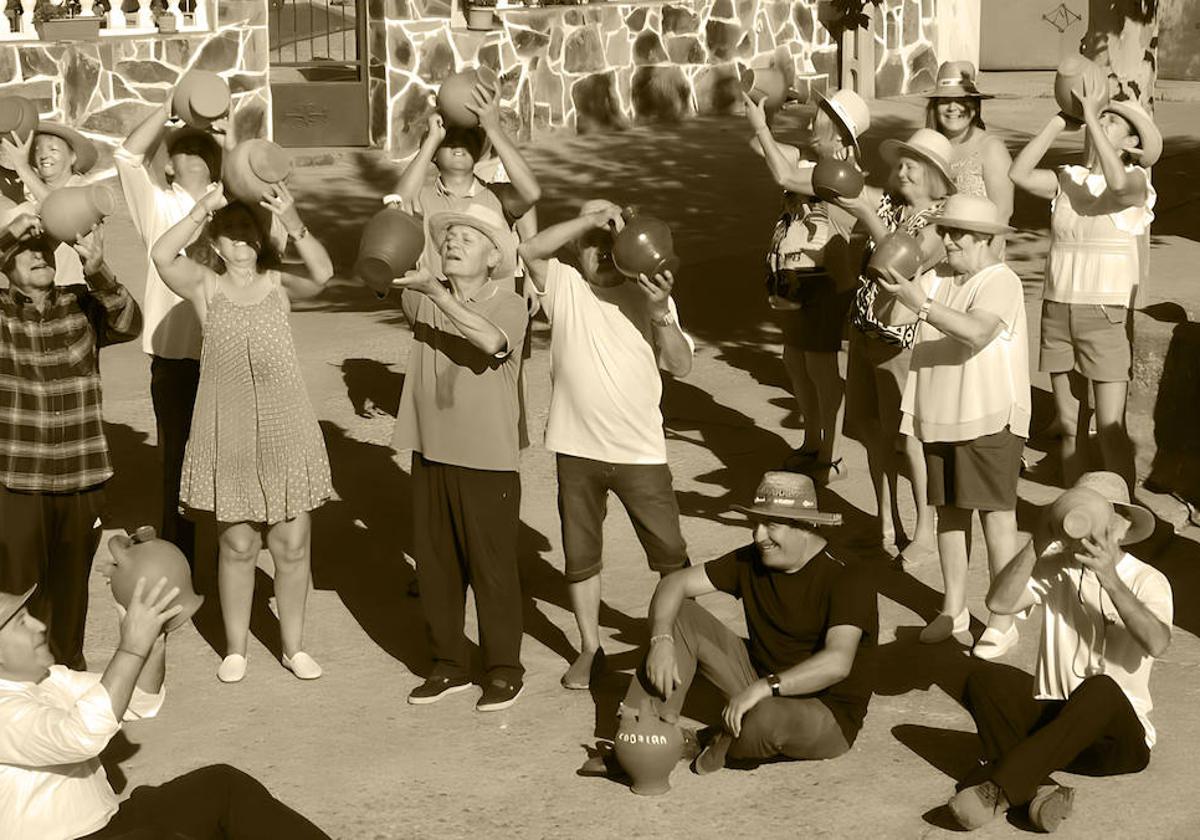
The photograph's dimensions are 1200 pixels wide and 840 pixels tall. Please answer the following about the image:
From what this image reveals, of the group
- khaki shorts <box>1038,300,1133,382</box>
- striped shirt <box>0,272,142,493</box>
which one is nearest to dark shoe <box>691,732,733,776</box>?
striped shirt <box>0,272,142,493</box>

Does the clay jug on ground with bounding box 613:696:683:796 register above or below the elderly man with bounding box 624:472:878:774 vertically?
below

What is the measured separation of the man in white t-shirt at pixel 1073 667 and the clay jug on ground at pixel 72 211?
3.20 m

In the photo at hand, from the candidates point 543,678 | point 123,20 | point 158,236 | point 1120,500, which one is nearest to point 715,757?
point 543,678

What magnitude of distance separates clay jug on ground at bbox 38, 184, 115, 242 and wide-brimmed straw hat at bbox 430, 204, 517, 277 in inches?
44.7

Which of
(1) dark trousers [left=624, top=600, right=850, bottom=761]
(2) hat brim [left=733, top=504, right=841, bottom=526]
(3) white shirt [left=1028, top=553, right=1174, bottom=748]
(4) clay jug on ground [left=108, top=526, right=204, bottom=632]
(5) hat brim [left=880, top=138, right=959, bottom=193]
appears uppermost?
(5) hat brim [left=880, top=138, right=959, bottom=193]

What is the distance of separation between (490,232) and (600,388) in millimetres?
658

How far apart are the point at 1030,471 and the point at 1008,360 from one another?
87.7 inches

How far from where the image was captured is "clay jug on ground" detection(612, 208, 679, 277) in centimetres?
665

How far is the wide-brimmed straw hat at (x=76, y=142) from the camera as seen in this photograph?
770 centimetres

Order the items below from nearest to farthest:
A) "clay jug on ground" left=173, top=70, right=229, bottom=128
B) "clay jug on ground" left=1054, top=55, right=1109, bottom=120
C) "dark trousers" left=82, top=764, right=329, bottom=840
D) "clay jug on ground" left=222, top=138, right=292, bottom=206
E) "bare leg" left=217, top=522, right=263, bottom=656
Answer: "dark trousers" left=82, top=764, right=329, bottom=840 < "clay jug on ground" left=222, top=138, right=292, bottom=206 < "bare leg" left=217, top=522, right=263, bottom=656 < "clay jug on ground" left=173, top=70, right=229, bottom=128 < "clay jug on ground" left=1054, top=55, right=1109, bottom=120

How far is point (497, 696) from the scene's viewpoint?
698cm

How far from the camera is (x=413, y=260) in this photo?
6.79 meters

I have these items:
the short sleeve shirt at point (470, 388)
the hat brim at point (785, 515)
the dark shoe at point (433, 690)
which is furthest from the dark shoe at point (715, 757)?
the short sleeve shirt at point (470, 388)

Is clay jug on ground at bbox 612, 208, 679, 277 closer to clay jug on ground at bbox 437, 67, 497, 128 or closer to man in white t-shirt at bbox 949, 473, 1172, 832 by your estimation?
clay jug on ground at bbox 437, 67, 497, 128
